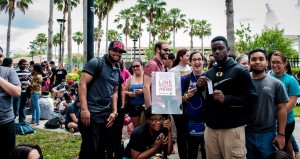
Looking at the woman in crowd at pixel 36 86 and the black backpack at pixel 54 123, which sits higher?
the woman in crowd at pixel 36 86

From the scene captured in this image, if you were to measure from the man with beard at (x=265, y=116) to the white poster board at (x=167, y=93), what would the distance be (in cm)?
109

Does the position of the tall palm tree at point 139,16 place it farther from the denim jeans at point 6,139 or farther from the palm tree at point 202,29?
the denim jeans at point 6,139

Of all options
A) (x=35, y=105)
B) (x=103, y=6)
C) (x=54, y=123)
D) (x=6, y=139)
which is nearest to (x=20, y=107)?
(x=35, y=105)

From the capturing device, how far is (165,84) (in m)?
3.95

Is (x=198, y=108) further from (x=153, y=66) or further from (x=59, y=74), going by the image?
(x=59, y=74)

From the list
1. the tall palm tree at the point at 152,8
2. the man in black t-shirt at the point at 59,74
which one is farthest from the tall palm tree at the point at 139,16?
the man in black t-shirt at the point at 59,74

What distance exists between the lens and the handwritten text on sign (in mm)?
3918

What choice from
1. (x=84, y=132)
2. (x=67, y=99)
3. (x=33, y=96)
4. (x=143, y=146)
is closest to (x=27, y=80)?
(x=33, y=96)

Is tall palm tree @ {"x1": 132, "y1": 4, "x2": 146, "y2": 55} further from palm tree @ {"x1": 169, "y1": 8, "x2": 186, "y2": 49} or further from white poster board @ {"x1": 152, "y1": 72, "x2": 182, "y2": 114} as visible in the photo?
white poster board @ {"x1": 152, "y1": 72, "x2": 182, "y2": 114}

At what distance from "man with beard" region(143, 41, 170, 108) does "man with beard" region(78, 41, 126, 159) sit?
60 cm

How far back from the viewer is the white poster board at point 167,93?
3.83m

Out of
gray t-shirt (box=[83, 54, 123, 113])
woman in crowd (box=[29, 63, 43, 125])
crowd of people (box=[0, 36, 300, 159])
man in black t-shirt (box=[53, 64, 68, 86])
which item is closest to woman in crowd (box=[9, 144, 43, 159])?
crowd of people (box=[0, 36, 300, 159])

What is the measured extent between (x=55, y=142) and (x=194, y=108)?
13.3ft

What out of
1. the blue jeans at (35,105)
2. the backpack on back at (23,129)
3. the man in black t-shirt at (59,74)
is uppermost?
the man in black t-shirt at (59,74)
